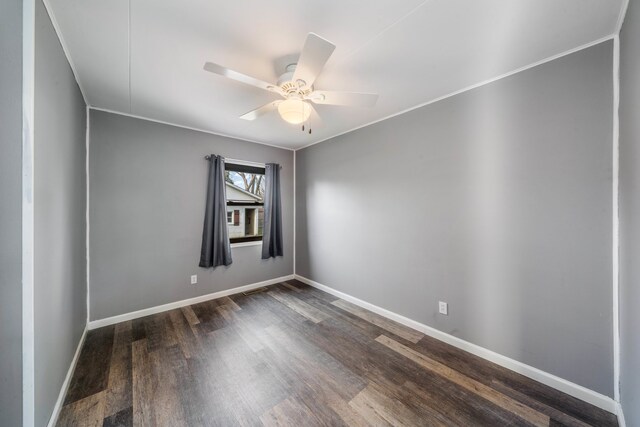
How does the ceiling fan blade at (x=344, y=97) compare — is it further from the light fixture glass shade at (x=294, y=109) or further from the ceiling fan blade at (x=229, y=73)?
the ceiling fan blade at (x=229, y=73)

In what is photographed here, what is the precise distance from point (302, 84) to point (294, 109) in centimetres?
24

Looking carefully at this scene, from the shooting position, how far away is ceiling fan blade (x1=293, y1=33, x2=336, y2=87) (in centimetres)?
117

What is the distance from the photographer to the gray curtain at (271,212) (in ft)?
12.7

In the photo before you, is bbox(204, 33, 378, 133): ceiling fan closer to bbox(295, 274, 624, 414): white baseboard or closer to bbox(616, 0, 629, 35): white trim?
bbox(616, 0, 629, 35): white trim

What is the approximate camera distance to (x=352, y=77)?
1.95m

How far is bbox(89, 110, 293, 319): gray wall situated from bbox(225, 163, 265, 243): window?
0.33 metres

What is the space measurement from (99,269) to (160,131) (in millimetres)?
1730

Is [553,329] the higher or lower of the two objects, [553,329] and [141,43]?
the lower

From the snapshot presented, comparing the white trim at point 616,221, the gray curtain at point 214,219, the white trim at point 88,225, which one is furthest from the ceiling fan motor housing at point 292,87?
the white trim at point 88,225

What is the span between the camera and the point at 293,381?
1.81 m

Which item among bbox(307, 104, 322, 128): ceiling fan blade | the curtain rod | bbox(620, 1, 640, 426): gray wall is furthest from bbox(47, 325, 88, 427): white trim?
bbox(620, 1, 640, 426): gray wall

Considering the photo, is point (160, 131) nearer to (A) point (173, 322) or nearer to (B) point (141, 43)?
(B) point (141, 43)

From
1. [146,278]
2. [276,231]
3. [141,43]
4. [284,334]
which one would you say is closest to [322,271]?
[276,231]

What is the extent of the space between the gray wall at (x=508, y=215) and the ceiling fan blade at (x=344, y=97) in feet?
3.37
